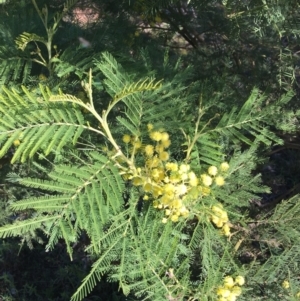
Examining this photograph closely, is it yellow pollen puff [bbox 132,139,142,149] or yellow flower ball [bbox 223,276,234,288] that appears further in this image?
yellow flower ball [bbox 223,276,234,288]

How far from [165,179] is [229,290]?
458mm

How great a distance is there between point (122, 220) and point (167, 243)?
0.45 feet

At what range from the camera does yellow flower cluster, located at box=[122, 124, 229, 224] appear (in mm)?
1075

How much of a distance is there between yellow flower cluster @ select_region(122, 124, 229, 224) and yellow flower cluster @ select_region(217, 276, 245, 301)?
289 millimetres

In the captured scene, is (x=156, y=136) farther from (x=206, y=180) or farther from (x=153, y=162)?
(x=206, y=180)

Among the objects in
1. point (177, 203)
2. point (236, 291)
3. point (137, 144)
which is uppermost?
point (137, 144)

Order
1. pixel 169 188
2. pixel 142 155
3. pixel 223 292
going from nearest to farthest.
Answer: pixel 169 188, pixel 142 155, pixel 223 292

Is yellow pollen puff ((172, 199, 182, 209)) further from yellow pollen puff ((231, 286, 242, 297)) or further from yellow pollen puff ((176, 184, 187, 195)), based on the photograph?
yellow pollen puff ((231, 286, 242, 297))

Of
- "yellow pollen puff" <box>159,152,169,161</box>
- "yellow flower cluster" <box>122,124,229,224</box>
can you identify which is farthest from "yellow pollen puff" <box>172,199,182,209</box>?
"yellow pollen puff" <box>159,152,169,161</box>

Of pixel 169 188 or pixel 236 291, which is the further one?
pixel 236 291

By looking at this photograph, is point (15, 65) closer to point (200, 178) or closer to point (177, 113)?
point (177, 113)

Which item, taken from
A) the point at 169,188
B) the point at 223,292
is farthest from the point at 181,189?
the point at 223,292

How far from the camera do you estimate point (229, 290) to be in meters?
1.32

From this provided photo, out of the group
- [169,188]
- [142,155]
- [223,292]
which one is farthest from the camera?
[223,292]
